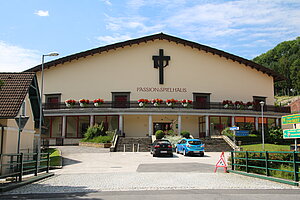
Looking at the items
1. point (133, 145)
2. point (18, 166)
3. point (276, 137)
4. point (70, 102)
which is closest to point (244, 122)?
point (276, 137)

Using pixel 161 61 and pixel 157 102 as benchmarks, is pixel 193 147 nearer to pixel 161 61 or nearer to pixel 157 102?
pixel 157 102

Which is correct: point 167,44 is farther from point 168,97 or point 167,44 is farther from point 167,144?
point 167,144

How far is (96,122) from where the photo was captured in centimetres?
3625

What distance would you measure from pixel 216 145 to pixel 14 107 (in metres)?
20.1

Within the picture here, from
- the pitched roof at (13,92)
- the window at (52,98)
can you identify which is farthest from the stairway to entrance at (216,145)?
the window at (52,98)

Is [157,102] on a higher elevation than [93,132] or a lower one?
higher

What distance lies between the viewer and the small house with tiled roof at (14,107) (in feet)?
48.5

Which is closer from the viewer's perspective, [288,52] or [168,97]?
[168,97]

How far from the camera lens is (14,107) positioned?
1481 centimetres

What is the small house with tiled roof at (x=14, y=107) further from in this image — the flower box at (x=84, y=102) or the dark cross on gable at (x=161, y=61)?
the dark cross on gable at (x=161, y=61)

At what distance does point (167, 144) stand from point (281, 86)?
319 feet

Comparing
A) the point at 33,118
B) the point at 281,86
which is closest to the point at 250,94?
the point at 33,118

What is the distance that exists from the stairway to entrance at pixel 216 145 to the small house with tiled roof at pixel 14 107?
53.1 ft

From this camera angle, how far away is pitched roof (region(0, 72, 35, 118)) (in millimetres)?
14606
